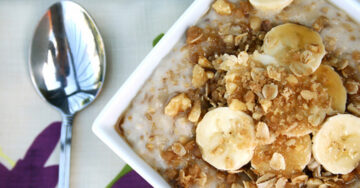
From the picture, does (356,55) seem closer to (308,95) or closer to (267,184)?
(308,95)

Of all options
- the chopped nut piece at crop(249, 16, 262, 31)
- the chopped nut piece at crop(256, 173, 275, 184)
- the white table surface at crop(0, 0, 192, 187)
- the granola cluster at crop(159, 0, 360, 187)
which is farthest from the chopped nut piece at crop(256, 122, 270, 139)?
the white table surface at crop(0, 0, 192, 187)

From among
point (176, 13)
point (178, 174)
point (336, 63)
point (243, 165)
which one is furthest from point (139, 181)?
point (336, 63)

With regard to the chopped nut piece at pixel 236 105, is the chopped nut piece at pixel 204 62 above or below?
above

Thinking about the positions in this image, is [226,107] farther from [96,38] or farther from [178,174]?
[96,38]

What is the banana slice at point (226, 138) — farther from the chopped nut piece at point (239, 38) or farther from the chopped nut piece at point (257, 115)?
the chopped nut piece at point (239, 38)

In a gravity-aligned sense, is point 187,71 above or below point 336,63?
above

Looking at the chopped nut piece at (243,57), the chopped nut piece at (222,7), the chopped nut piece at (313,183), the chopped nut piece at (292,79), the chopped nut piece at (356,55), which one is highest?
the chopped nut piece at (222,7)

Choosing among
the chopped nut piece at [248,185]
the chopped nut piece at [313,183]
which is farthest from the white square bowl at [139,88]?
the chopped nut piece at [313,183]

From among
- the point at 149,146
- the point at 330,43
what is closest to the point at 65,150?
the point at 149,146
